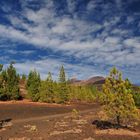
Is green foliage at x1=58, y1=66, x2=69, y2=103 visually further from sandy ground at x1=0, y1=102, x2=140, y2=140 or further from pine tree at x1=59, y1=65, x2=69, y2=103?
sandy ground at x1=0, y1=102, x2=140, y2=140

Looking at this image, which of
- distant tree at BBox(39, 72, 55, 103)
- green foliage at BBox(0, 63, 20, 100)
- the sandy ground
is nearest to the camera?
the sandy ground

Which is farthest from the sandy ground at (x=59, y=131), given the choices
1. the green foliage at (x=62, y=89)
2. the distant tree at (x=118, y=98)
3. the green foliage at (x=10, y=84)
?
the green foliage at (x=62, y=89)

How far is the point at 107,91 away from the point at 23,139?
1322 cm

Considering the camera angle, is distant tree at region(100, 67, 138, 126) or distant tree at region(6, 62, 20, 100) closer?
distant tree at region(100, 67, 138, 126)

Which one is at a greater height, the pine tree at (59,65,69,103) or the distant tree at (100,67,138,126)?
the pine tree at (59,65,69,103)

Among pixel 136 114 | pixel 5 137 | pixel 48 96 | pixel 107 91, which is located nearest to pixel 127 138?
pixel 136 114

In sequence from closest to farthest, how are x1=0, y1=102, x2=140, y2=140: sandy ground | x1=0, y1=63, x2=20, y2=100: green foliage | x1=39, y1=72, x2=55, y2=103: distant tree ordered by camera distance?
x1=0, y1=102, x2=140, y2=140: sandy ground, x1=0, y1=63, x2=20, y2=100: green foliage, x1=39, y1=72, x2=55, y2=103: distant tree

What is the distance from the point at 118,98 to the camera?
34.0 m

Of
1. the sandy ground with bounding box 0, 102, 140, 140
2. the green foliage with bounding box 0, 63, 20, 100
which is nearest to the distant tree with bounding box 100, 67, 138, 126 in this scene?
the sandy ground with bounding box 0, 102, 140, 140

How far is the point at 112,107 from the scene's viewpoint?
34.9 metres

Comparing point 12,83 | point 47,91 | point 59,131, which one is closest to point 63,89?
point 47,91

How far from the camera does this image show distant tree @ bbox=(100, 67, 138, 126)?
33531 millimetres

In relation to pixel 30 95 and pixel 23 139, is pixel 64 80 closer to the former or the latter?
pixel 30 95

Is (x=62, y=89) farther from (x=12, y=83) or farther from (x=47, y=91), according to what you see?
(x=12, y=83)
